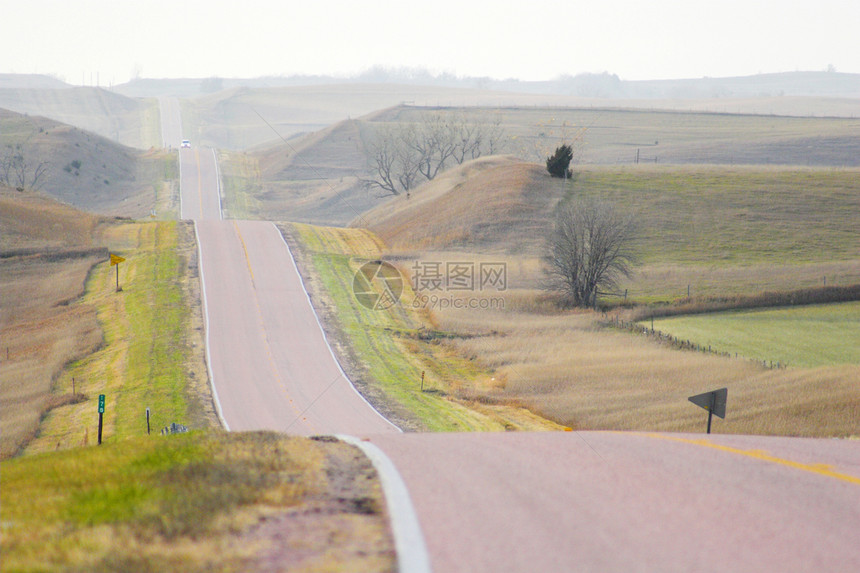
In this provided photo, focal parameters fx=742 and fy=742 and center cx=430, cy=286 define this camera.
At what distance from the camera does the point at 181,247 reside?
52531mm

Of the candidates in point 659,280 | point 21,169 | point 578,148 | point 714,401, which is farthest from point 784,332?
point 21,169

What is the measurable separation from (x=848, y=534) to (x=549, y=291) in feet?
133

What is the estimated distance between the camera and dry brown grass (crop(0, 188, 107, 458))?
1113 inches

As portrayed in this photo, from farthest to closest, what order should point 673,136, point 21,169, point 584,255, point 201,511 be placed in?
point 673,136
point 21,169
point 584,255
point 201,511

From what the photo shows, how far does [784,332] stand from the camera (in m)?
39.0

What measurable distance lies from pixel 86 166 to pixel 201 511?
106977 mm

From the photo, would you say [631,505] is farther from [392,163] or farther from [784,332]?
[392,163]

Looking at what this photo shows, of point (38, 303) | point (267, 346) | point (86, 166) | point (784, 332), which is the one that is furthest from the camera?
point (86, 166)

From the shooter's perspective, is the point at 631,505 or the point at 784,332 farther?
the point at 784,332

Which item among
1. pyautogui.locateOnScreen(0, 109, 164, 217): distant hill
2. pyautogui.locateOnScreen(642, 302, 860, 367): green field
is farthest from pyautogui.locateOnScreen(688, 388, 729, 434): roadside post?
pyautogui.locateOnScreen(0, 109, 164, 217): distant hill

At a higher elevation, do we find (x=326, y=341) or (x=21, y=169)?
(x=21, y=169)

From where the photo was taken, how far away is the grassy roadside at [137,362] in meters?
25.8

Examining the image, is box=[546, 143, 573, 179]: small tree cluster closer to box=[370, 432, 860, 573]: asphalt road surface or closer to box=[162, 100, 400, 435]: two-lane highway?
box=[162, 100, 400, 435]: two-lane highway

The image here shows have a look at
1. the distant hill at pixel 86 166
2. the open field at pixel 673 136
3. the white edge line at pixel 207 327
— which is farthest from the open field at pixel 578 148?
the white edge line at pixel 207 327
